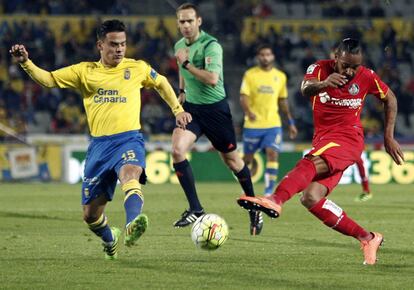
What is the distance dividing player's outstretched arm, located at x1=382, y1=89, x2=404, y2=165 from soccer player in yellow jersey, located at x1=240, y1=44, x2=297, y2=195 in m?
8.16

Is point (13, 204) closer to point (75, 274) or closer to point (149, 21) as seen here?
point (75, 274)

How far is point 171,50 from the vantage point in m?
29.1

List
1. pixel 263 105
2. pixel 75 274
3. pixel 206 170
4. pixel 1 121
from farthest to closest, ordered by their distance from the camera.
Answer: pixel 1 121
pixel 206 170
pixel 263 105
pixel 75 274

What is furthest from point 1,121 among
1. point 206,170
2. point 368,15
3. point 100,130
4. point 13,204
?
point 100,130

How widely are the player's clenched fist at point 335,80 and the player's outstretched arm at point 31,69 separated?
92.7 inches

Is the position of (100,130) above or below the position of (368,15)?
above

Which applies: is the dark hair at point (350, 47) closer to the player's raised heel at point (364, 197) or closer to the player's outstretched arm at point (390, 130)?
the player's outstretched arm at point (390, 130)

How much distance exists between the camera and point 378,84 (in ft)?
29.2

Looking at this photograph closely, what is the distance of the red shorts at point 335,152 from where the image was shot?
340 inches

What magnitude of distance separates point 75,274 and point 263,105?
9833 millimetres

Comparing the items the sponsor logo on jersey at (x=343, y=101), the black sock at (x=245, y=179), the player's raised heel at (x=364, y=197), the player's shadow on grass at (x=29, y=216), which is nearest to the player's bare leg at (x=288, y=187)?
the sponsor logo on jersey at (x=343, y=101)

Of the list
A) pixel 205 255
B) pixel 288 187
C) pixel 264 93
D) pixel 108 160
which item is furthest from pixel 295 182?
pixel 264 93

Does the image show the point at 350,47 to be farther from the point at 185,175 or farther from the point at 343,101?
the point at 185,175

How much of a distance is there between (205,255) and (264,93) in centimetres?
841
